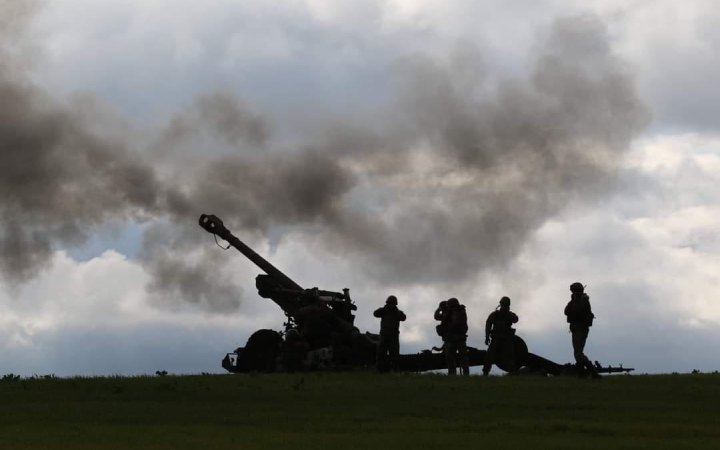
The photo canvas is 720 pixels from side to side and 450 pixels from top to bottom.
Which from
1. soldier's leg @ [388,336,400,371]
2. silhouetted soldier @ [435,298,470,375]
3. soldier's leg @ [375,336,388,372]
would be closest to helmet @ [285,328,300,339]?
soldier's leg @ [375,336,388,372]

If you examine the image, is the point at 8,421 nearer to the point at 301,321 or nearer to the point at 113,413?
the point at 113,413

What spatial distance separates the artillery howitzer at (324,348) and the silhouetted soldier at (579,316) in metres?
3.18

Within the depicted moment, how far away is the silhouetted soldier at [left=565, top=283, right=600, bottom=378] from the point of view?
27703 mm

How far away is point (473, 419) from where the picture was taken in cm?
1897

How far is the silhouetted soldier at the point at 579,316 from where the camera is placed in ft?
90.9

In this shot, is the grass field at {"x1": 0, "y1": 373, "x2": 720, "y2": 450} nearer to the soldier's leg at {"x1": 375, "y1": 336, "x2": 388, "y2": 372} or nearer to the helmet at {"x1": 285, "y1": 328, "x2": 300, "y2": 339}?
the soldier's leg at {"x1": 375, "y1": 336, "x2": 388, "y2": 372}

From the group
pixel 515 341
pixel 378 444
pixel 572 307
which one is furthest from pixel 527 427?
pixel 515 341

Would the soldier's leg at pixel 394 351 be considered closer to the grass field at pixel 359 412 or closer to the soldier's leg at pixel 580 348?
the grass field at pixel 359 412

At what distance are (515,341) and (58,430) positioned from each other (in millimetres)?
16660

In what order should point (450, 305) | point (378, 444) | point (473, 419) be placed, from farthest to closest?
point (450, 305) → point (473, 419) → point (378, 444)

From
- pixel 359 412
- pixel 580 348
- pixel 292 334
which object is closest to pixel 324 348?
pixel 292 334

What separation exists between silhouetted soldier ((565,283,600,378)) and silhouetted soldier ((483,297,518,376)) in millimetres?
2583

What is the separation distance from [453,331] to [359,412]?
34.6 feet

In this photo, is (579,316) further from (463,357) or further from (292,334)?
(292,334)
